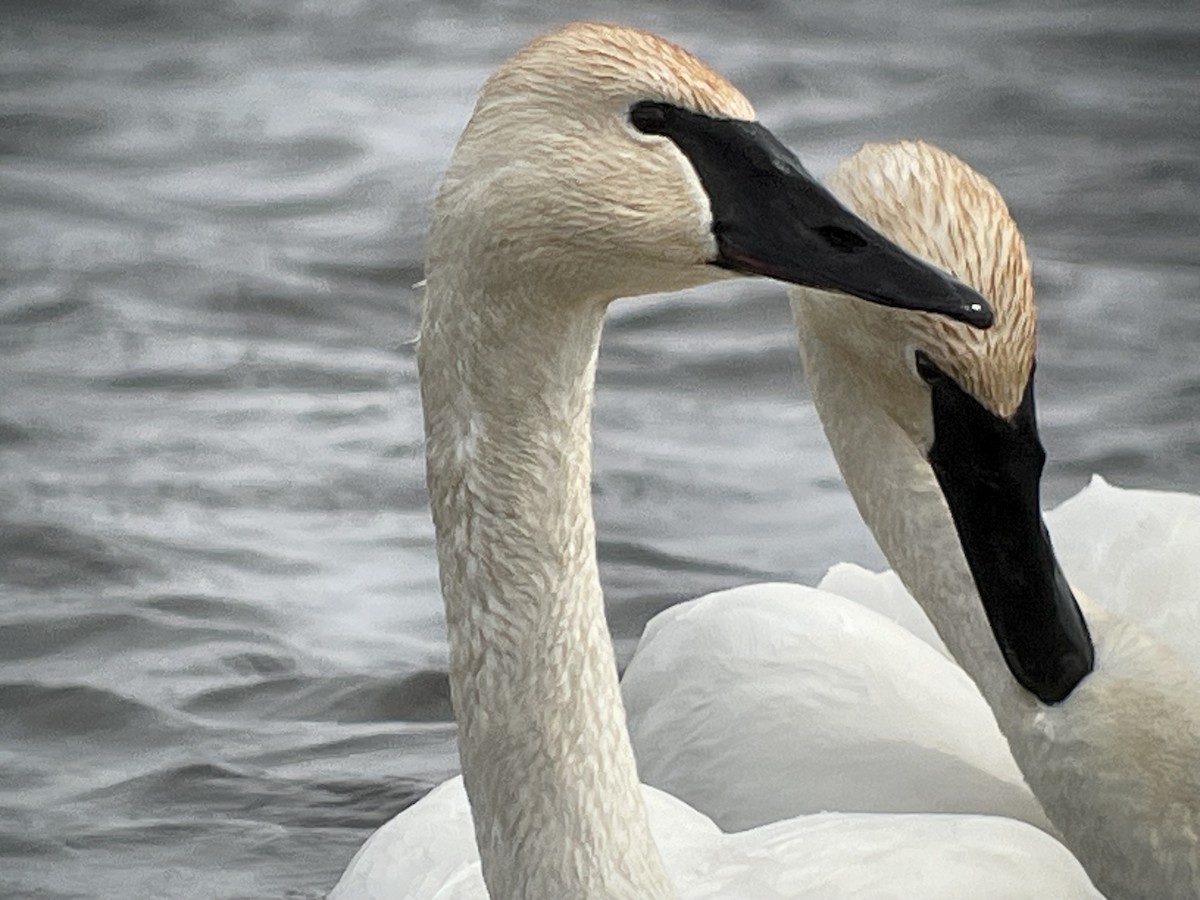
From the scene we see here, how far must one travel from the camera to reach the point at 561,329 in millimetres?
2715

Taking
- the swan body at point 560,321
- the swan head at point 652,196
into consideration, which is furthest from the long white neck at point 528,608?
the swan head at point 652,196

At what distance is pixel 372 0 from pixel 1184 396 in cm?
466

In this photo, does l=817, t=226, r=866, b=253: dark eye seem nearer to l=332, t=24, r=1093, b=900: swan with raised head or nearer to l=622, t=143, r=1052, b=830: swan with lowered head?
l=332, t=24, r=1093, b=900: swan with raised head

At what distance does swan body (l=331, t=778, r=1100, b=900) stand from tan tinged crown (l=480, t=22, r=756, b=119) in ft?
3.67

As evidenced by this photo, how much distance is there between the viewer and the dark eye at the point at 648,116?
263 centimetres

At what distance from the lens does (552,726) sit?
2.93 meters

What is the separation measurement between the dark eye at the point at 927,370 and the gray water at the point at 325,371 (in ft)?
5.92

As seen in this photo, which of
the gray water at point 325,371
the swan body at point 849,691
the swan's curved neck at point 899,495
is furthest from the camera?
the gray water at point 325,371

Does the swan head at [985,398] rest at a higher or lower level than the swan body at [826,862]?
higher

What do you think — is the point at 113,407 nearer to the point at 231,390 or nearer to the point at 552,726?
the point at 231,390

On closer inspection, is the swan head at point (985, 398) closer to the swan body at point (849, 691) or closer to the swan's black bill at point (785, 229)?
the swan body at point (849, 691)

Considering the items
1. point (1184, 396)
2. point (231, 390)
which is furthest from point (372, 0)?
point (1184, 396)

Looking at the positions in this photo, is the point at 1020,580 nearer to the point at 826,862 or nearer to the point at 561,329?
the point at 826,862

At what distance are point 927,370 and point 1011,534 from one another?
9.9 inches
